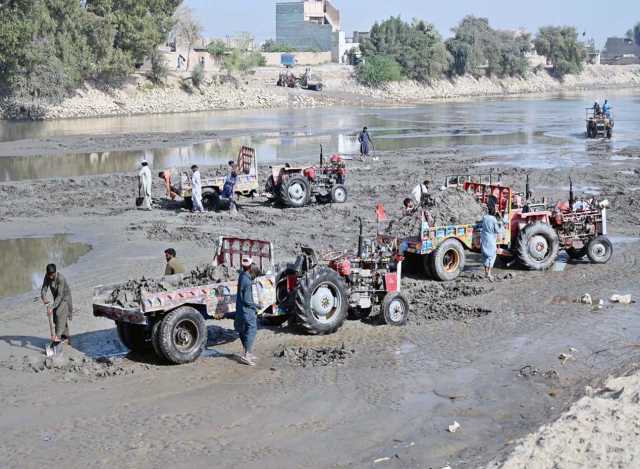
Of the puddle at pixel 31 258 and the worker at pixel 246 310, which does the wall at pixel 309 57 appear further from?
the worker at pixel 246 310

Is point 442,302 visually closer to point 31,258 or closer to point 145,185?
point 31,258

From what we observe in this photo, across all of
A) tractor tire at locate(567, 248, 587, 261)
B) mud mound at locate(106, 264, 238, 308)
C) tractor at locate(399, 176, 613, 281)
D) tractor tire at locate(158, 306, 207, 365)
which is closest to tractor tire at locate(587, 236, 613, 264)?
tractor at locate(399, 176, 613, 281)

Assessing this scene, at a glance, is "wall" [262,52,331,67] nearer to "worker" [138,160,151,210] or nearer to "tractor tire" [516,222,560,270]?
"worker" [138,160,151,210]

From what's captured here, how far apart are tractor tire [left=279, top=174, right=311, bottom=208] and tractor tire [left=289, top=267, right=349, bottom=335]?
1122 centimetres

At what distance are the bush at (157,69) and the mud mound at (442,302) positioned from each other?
61175 mm

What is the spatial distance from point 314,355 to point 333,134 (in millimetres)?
38370

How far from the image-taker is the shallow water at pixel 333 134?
120 ft

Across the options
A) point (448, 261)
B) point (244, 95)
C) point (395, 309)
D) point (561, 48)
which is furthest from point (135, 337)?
point (561, 48)

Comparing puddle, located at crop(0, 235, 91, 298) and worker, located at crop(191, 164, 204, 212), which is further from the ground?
worker, located at crop(191, 164, 204, 212)

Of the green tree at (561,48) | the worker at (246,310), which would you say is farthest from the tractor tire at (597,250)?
the green tree at (561,48)

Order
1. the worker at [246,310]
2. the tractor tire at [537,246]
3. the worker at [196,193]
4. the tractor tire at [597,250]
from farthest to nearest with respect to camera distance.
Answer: the worker at [196,193] → the tractor tire at [597,250] → the tractor tire at [537,246] → the worker at [246,310]

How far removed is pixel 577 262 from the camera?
59.0 feet

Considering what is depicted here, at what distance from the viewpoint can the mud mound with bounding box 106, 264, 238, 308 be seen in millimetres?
11523

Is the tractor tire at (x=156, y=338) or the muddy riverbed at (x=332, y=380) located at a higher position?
the tractor tire at (x=156, y=338)
